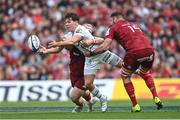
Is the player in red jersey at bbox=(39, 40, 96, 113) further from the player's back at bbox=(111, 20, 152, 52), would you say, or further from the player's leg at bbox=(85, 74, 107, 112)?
the player's back at bbox=(111, 20, 152, 52)

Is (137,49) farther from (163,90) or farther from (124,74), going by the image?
(163,90)

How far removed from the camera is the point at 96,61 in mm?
17234

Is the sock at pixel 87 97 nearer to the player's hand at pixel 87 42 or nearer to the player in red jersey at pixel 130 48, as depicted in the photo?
the player in red jersey at pixel 130 48

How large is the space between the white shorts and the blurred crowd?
29.4ft

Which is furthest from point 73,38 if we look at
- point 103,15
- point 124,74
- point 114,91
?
point 103,15

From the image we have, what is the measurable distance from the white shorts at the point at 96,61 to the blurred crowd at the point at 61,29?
8950 mm

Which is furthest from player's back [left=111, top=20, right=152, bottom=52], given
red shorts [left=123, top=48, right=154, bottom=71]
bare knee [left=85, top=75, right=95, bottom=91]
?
bare knee [left=85, top=75, right=95, bottom=91]

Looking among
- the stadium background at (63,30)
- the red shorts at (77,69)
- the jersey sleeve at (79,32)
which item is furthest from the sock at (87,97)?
the stadium background at (63,30)

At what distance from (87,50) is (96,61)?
76 cm

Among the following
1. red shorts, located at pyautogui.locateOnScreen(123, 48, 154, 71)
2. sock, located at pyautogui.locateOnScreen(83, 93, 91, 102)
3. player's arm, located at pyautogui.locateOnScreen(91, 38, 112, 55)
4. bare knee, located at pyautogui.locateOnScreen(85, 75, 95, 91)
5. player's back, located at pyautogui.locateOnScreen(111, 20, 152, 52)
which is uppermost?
player's back, located at pyautogui.locateOnScreen(111, 20, 152, 52)

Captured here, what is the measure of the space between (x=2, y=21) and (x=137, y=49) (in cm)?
1304

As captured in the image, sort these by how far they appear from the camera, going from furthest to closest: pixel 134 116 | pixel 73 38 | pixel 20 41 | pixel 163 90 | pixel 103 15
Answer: pixel 103 15
pixel 20 41
pixel 163 90
pixel 73 38
pixel 134 116

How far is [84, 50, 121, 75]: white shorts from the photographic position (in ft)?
56.0

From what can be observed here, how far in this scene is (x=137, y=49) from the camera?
1647 centimetres
